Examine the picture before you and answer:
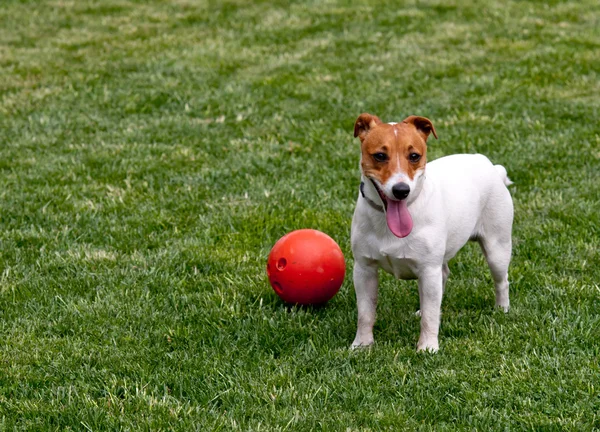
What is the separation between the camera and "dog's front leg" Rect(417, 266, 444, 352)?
16.6 feet

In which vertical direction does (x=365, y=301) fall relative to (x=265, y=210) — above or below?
above

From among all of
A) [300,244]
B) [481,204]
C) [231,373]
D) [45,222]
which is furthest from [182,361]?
[45,222]

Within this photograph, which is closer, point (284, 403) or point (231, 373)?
point (284, 403)

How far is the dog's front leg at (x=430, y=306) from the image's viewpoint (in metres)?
5.07

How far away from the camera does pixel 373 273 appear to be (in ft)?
17.4

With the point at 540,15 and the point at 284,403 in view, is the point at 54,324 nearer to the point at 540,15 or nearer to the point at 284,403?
the point at 284,403

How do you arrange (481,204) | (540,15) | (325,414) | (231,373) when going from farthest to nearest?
(540,15) → (481,204) → (231,373) → (325,414)

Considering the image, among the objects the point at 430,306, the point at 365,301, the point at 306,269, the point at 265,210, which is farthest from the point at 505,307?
the point at 265,210

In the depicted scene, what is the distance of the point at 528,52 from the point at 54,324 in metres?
8.97

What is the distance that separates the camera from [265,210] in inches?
301

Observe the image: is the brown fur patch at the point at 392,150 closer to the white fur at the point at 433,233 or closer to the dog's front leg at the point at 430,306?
the white fur at the point at 433,233

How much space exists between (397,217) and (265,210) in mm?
2987

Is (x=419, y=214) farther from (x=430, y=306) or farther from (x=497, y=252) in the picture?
(x=497, y=252)

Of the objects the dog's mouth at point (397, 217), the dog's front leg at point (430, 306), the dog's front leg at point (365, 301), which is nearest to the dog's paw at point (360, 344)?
the dog's front leg at point (365, 301)
